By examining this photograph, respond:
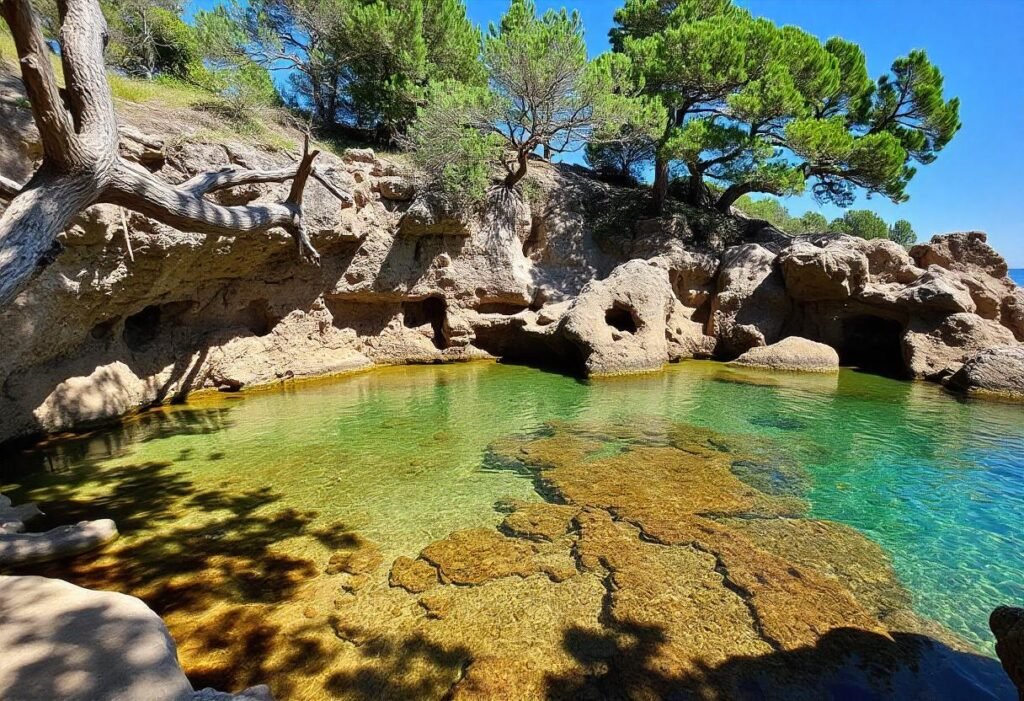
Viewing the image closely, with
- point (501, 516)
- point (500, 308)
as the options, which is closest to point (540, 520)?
point (501, 516)

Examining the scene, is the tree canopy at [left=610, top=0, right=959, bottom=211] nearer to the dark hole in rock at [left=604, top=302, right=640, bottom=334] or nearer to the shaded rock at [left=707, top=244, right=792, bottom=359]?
the shaded rock at [left=707, top=244, right=792, bottom=359]

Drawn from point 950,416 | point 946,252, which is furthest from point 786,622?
point 946,252

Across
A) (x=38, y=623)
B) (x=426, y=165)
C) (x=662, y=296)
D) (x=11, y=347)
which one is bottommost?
(x=38, y=623)

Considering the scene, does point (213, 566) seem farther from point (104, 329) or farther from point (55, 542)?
point (104, 329)

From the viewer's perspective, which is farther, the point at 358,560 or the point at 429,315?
the point at 429,315

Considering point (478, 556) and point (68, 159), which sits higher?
point (68, 159)

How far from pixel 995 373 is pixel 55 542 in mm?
16243

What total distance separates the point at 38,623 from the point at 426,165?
13.9 meters

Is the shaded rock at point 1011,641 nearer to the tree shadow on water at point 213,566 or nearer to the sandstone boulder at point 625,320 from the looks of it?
the tree shadow on water at point 213,566

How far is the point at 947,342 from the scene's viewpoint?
12875 millimetres

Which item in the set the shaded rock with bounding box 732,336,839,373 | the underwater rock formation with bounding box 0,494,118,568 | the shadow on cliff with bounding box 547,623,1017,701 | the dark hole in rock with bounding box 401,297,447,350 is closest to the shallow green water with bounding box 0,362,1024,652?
the shadow on cliff with bounding box 547,623,1017,701

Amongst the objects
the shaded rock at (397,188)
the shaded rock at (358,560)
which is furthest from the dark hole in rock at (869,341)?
the shaded rock at (358,560)

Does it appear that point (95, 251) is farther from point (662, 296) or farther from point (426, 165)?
point (662, 296)

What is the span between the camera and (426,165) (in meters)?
14.7
